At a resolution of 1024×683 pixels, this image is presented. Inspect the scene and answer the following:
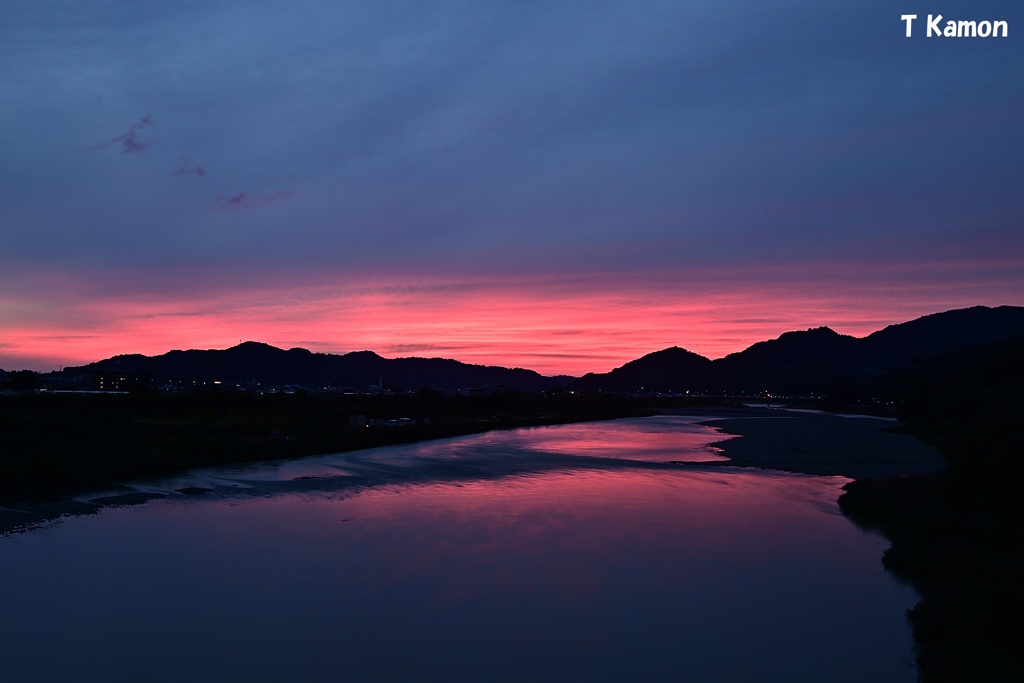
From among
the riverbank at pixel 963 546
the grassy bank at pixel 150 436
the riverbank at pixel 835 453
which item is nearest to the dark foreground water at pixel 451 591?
the riverbank at pixel 963 546

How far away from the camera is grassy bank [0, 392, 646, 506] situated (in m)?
27.6

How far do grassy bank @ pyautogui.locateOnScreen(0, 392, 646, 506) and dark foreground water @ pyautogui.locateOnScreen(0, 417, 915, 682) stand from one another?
5.59 metres

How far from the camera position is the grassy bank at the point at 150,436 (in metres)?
27.6

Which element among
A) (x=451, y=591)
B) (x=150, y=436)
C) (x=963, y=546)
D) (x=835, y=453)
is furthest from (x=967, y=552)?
(x=150, y=436)

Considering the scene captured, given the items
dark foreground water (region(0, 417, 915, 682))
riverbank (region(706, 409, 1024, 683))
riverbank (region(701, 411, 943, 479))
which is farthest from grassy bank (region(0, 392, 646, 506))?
riverbank (region(706, 409, 1024, 683))

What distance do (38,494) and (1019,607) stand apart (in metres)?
28.0

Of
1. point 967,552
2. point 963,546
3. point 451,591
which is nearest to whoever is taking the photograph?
point 967,552

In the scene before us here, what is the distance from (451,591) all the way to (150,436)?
1228 inches

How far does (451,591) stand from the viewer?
1530 centimetres

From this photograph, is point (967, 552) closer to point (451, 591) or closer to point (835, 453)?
point (451, 591)

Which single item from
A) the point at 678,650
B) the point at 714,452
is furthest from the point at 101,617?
the point at 714,452

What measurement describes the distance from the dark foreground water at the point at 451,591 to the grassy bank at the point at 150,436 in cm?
559

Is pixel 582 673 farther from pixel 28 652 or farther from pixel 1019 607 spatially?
Answer: pixel 28 652

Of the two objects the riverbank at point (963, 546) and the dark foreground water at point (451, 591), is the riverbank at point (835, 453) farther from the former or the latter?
the dark foreground water at point (451, 591)
